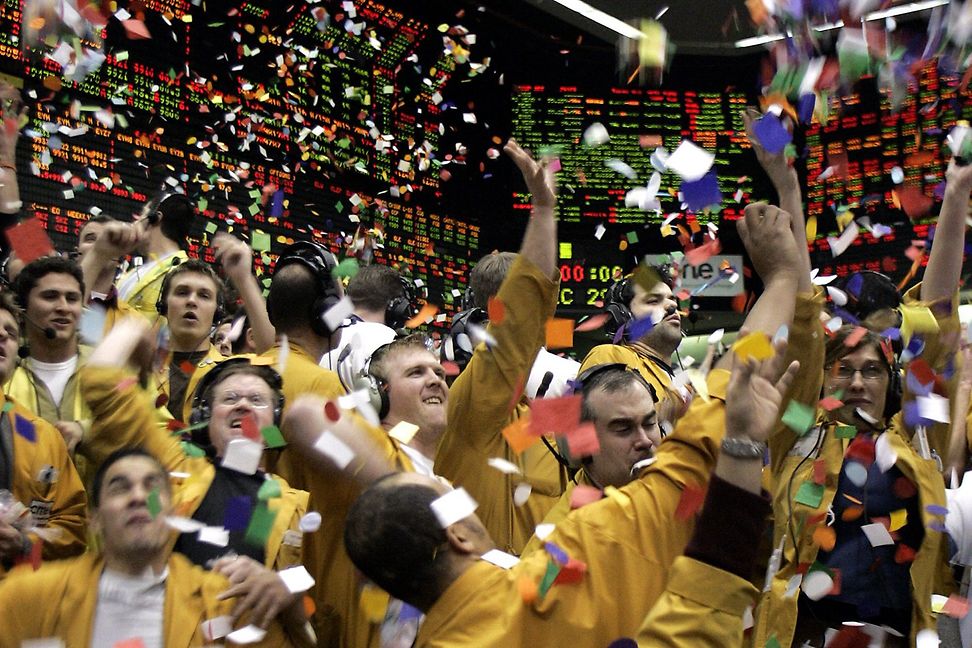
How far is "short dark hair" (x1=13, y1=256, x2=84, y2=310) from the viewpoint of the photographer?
11.9ft

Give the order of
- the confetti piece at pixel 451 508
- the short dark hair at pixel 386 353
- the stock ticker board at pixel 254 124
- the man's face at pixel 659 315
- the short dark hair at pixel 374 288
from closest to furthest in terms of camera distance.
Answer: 1. the confetti piece at pixel 451 508
2. the short dark hair at pixel 386 353
3. the man's face at pixel 659 315
4. the short dark hair at pixel 374 288
5. the stock ticker board at pixel 254 124

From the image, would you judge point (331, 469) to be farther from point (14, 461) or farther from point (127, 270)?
point (127, 270)

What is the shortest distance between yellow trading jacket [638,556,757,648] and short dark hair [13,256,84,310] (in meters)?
2.48

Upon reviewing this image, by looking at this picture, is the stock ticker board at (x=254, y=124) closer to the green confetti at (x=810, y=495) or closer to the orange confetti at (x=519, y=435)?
the orange confetti at (x=519, y=435)

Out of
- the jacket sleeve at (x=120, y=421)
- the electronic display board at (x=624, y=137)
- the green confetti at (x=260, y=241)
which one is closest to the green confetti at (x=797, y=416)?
the jacket sleeve at (x=120, y=421)

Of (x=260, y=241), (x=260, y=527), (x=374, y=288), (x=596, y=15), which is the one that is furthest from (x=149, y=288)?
(x=596, y=15)

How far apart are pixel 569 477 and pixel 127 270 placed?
271 centimetres

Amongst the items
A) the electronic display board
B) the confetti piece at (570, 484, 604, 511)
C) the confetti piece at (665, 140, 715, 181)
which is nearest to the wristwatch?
the confetti piece at (570, 484, 604, 511)

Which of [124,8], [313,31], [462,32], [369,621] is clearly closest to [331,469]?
[369,621]

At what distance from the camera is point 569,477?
3.51 m

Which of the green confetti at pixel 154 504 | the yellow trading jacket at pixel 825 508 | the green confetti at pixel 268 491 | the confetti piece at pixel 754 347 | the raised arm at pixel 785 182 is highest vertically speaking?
the raised arm at pixel 785 182

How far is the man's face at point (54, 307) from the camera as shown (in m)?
3.60

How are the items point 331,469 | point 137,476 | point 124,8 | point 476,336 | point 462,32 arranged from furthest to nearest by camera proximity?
point 462,32, point 124,8, point 476,336, point 331,469, point 137,476

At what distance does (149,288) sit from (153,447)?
175 cm
